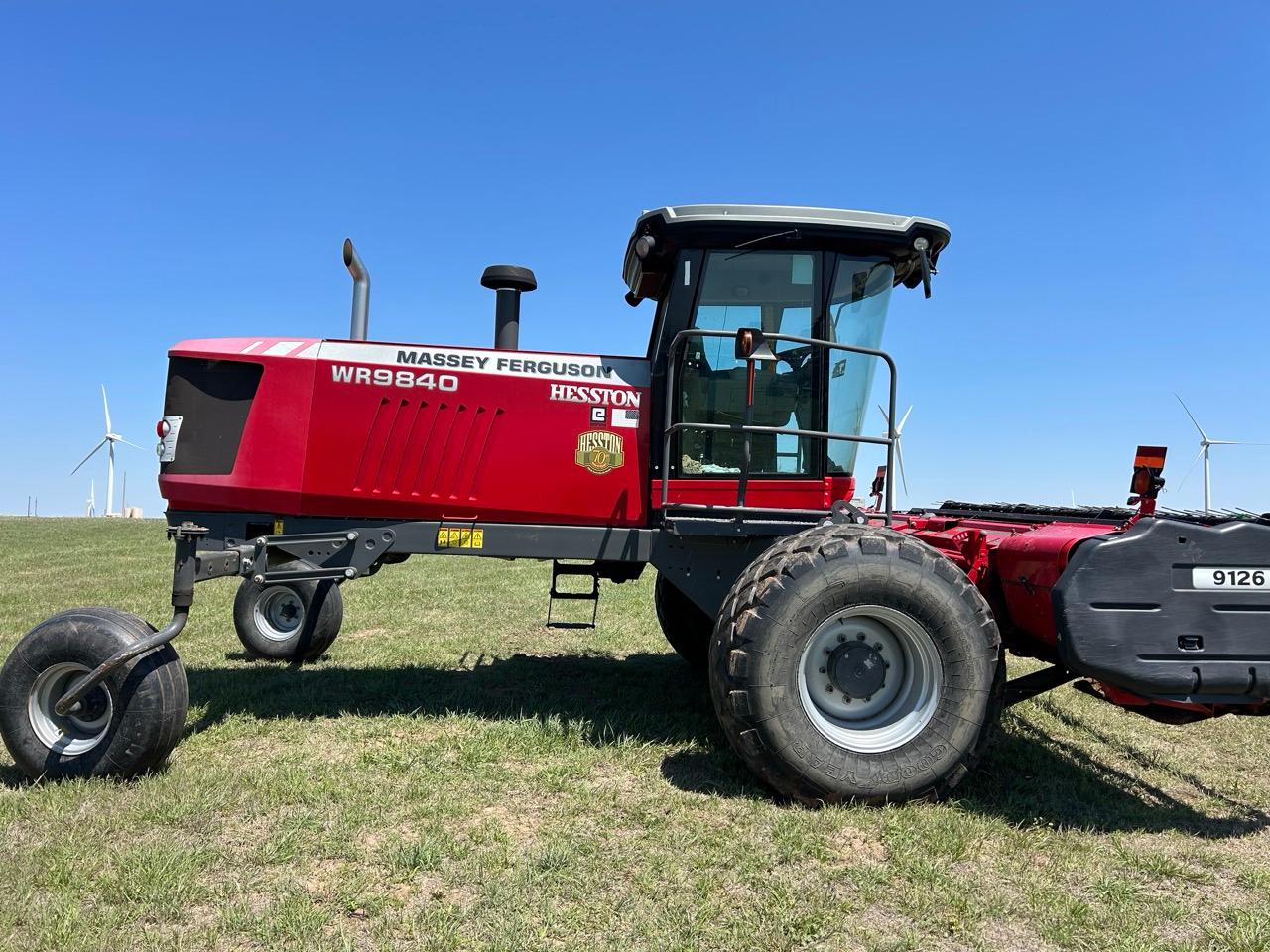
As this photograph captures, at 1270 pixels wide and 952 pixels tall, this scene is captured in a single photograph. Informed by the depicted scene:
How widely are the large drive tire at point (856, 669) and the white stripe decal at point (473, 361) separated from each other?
1.73m

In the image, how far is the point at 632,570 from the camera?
5.88m

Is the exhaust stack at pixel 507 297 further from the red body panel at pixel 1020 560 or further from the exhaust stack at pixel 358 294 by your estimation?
the red body panel at pixel 1020 560

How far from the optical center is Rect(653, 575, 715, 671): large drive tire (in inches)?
269

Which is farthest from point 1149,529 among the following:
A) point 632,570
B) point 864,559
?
point 632,570

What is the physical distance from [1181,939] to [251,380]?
17.5ft

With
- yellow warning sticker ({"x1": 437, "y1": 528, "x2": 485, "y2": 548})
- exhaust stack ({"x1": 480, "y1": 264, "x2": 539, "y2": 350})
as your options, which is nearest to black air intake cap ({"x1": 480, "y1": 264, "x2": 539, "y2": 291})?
exhaust stack ({"x1": 480, "y1": 264, "x2": 539, "y2": 350})

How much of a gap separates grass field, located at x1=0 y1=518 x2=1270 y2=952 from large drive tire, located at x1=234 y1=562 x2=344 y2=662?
44.5 inches

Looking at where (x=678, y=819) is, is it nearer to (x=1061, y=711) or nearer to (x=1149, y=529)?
(x=1149, y=529)

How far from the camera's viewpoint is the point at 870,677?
4270mm

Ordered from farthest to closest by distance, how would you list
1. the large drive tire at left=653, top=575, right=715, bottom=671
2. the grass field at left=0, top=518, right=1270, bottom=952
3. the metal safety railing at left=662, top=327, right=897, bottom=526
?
the large drive tire at left=653, top=575, right=715, bottom=671 < the metal safety railing at left=662, top=327, right=897, bottom=526 < the grass field at left=0, top=518, right=1270, bottom=952

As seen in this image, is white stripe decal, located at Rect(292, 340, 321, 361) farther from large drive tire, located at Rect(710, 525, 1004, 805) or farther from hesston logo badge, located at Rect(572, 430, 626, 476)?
large drive tire, located at Rect(710, 525, 1004, 805)

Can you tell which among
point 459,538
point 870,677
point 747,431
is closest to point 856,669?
point 870,677

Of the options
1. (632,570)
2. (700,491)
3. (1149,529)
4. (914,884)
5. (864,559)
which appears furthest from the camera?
(632,570)

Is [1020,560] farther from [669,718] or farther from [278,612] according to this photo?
[278,612]
